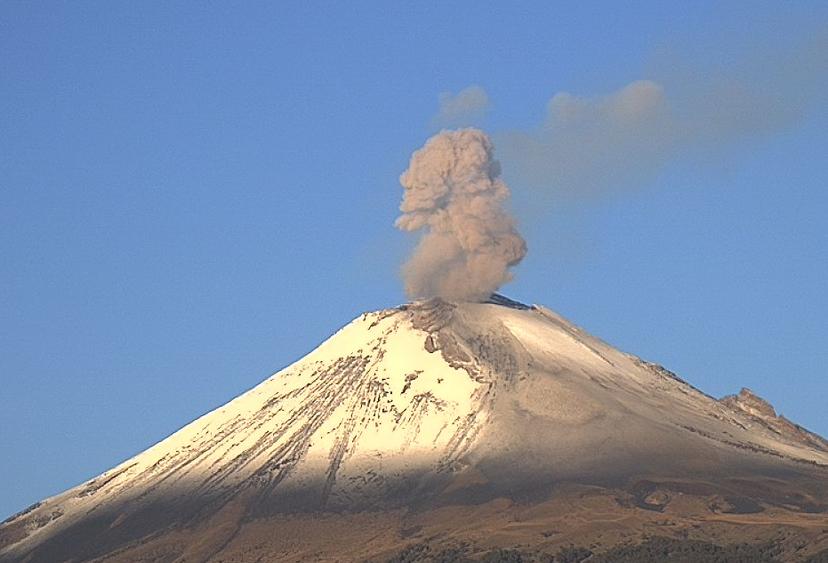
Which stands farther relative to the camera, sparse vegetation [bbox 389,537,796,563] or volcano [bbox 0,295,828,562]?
volcano [bbox 0,295,828,562]

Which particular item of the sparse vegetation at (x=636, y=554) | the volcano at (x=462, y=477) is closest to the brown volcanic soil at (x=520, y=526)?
the volcano at (x=462, y=477)

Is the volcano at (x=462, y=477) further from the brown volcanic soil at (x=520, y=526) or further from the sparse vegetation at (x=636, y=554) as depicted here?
the sparse vegetation at (x=636, y=554)

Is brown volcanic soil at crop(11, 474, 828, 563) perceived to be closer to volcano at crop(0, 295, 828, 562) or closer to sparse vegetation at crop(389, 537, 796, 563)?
volcano at crop(0, 295, 828, 562)

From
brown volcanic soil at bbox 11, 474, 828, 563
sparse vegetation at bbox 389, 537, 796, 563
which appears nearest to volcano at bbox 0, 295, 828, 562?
brown volcanic soil at bbox 11, 474, 828, 563

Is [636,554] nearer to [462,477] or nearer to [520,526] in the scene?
[520,526]

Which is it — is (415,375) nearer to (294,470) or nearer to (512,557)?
(294,470)

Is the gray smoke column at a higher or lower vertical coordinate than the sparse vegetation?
higher
